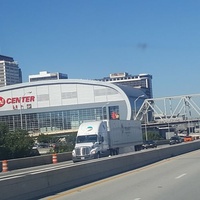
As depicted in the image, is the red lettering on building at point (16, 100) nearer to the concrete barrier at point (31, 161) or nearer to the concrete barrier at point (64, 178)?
the concrete barrier at point (31, 161)

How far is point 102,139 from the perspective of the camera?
44219 millimetres

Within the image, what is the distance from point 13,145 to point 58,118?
7464cm

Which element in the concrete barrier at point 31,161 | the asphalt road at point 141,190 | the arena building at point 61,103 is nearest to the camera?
the asphalt road at point 141,190

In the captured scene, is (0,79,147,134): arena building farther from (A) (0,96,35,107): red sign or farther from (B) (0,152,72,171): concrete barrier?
(B) (0,152,72,171): concrete barrier

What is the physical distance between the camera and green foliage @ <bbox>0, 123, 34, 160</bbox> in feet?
172

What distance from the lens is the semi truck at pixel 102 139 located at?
1644 inches

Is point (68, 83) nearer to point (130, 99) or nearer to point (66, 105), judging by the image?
point (66, 105)

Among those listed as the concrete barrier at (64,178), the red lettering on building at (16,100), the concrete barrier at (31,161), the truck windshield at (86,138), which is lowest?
the concrete barrier at (31,161)

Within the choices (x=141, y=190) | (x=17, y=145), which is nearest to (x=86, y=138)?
(x=17, y=145)

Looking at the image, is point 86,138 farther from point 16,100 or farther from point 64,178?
point 16,100

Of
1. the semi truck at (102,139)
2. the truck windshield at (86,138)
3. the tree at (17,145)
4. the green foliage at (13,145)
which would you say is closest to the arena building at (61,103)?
the semi truck at (102,139)

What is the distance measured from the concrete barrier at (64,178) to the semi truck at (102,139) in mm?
11177

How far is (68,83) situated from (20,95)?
1276 cm

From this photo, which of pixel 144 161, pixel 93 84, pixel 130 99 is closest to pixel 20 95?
pixel 93 84
